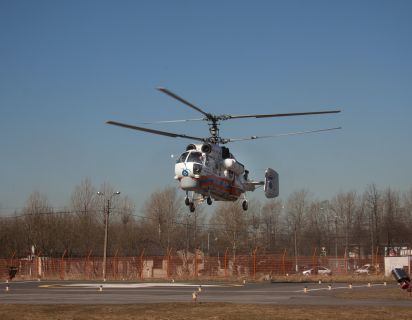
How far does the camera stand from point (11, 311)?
22.2 meters

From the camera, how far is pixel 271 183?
1475 inches

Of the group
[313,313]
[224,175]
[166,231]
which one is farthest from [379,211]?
[313,313]

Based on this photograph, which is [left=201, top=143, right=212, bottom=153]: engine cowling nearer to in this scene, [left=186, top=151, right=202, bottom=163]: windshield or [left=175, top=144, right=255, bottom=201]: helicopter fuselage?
[left=175, top=144, right=255, bottom=201]: helicopter fuselage

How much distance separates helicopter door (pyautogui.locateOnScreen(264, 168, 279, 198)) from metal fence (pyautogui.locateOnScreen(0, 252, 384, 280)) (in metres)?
16.0

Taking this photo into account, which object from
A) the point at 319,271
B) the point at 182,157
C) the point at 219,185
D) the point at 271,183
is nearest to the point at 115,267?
the point at 319,271

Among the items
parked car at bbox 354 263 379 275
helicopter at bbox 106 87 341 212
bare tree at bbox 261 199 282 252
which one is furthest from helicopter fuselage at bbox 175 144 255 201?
bare tree at bbox 261 199 282 252

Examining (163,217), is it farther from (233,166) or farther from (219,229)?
(233,166)

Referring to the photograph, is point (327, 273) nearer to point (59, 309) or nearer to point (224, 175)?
point (224, 175)

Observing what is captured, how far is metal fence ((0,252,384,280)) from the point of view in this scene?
180 feet

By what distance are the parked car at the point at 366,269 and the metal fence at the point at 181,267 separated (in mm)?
426

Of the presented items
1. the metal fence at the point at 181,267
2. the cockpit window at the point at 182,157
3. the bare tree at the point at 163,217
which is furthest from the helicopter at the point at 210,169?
the bare tree at the point at 163,217

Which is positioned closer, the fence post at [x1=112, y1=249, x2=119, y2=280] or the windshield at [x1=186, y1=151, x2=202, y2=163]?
the windshield at [x1=186, y1=151, x2=202, y2=163]

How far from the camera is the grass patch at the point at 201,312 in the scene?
19.6 m

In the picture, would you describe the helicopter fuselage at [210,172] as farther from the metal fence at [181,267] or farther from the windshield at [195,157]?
the metal fence at [181,267]
